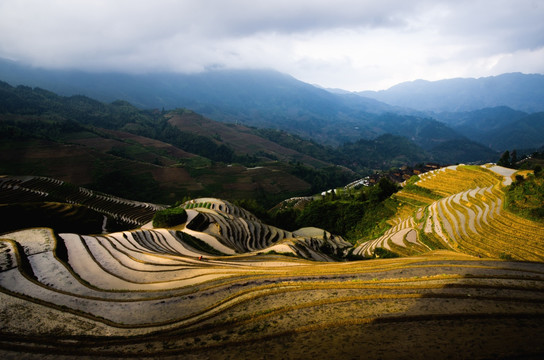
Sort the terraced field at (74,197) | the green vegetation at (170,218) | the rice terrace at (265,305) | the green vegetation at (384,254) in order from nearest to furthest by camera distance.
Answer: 1. the rice terrace at (265,305)
2. the green vegetation at (384,254)
3. the green vegetation at (170,218)
4. the terraced field at (74,197)

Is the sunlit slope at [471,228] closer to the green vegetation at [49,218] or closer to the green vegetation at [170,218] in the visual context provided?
the green vegetation at [170,218]

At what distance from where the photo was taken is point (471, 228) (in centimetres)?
1547

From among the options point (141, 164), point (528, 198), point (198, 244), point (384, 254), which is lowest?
point (384, 254)

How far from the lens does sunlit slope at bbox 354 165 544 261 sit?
1241cm

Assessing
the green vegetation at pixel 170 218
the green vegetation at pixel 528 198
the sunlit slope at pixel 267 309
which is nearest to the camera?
the sunlit slope at pixel 267 309

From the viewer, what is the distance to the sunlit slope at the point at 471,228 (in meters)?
12.4

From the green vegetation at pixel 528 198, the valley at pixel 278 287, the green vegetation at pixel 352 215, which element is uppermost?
the green vegetation at pixel 528 198

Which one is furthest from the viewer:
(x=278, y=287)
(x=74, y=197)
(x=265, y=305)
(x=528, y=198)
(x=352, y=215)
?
(x=74, y=197)

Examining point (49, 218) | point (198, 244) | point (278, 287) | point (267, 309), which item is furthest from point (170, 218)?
point (267, 309)

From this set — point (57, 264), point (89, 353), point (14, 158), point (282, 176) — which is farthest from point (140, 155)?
point (89, 353)

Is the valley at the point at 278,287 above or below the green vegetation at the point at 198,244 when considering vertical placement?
above

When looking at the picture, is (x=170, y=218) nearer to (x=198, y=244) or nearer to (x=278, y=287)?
(x=198, y=244)

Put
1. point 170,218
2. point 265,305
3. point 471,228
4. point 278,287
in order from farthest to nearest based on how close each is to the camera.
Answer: point 170,218 < point 471,228 < point 278,287 < point 265,305

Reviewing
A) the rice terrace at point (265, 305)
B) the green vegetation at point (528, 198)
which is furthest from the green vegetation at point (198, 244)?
the green vegetation at point (528, 198)
